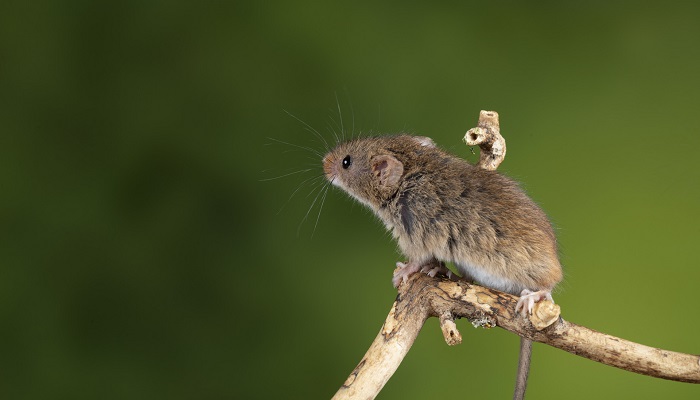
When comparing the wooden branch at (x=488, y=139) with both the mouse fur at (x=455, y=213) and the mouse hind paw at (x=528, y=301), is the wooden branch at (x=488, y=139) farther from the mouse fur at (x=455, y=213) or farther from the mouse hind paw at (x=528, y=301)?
the mouse hind paw at (x=528, y=301)

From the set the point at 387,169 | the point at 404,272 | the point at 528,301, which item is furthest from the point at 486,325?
the point at 387,169

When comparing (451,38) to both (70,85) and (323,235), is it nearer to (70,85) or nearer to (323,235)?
(323,235)

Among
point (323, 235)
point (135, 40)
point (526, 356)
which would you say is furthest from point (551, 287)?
point (135, 40)

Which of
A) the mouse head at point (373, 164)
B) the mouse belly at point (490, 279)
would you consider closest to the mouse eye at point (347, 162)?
the mouse head at point (373, 164)

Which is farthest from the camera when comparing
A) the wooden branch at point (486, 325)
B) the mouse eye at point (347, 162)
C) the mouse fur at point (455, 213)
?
the mouse eye at point (347, 162)

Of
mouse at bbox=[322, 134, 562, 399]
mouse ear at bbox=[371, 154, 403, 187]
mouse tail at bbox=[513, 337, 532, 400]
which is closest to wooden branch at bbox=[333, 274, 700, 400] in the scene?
mouse at bbox=[322, 134, 562, 399]

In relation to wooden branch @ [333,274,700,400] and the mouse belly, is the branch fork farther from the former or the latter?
the mouse belly

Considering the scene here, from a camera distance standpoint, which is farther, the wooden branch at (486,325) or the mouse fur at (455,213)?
the mouse fur at (455,213)

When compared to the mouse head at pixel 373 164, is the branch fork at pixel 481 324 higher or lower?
lower
